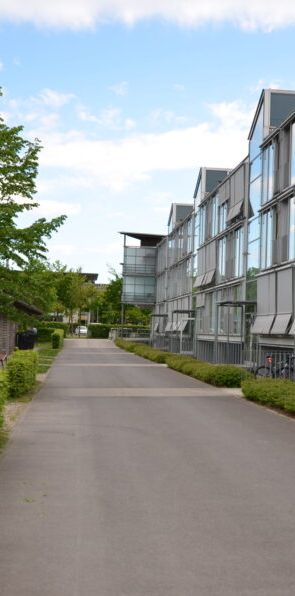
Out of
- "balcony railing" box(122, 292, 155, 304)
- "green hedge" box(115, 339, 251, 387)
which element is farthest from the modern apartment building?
"balcony railing" box(122, 292, 155, 304)

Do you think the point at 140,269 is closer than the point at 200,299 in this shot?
No

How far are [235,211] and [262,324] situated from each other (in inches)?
331

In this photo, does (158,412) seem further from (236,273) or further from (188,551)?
(236,273)

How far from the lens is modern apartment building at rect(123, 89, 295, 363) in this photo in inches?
1114

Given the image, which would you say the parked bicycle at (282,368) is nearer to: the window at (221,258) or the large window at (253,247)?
the large window at (253,247)

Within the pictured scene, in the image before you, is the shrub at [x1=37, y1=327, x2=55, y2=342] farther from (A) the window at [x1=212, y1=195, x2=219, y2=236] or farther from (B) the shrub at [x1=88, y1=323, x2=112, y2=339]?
(A) the window at [x1=212, y1=195, x2=219, y2=236]

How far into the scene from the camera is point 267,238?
30781mm

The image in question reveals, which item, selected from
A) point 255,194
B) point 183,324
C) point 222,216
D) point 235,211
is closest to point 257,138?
point 255,194

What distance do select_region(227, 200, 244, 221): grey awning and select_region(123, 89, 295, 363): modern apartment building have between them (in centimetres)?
6

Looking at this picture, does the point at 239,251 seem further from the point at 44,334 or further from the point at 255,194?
the point at 44,334

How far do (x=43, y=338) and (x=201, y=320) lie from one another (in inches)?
1088

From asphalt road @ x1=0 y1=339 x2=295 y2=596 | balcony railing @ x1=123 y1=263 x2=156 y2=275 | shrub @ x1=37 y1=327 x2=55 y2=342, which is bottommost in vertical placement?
asphalt road @ x1=0 y1=339 x2=295 y2=596

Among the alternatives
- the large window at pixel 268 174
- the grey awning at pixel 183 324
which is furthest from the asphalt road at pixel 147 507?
the grey awning at pixel 183 324

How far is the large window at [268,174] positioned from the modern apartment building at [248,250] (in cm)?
4
